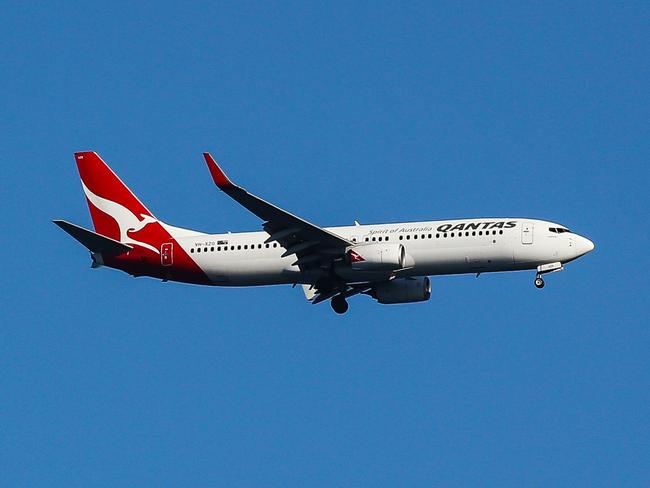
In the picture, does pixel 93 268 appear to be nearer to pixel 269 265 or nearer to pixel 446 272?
pixel 269 265

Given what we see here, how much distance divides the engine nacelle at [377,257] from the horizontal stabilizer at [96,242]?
11430 millimetres

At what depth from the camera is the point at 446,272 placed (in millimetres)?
59438

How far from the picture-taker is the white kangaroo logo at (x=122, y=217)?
215 ft

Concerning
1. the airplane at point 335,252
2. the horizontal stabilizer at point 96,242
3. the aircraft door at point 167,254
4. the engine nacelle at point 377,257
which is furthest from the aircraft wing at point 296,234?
the horizontal stabilizer at point 96,242

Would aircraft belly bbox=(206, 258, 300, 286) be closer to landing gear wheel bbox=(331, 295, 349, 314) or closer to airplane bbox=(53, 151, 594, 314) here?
airplane bbox=(53, 151, 594, 314)

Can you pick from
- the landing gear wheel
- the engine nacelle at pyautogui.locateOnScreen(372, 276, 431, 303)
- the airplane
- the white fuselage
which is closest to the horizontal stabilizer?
the airplane

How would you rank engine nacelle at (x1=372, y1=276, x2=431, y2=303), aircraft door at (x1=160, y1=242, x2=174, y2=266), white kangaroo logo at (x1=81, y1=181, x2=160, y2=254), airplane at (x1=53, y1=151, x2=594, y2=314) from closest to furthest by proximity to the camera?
airplane at (x1=53, y1=151, x2=594, y2=314)
engine nacelle at (x1=372, y1=276, x2=431, y2=303)
aircraft door at (x1=160, y1=242, x2=174, y2=266)
white kangaroo logo at (x1=81, y1=181, x2=160, y2=254)

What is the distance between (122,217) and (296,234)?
1174cm

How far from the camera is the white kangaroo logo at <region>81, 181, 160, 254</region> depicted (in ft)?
215

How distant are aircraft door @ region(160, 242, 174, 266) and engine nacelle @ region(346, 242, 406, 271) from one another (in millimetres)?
9220

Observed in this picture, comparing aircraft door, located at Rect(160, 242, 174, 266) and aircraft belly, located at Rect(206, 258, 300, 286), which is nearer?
aircraft belly, located at Rect(206, 258, 300, 286)

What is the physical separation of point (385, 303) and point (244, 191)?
1233 cm

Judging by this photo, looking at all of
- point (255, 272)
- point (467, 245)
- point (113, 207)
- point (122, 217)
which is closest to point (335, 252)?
point (255, 272)

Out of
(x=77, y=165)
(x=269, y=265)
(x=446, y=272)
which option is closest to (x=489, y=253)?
(x=446, y=272)
